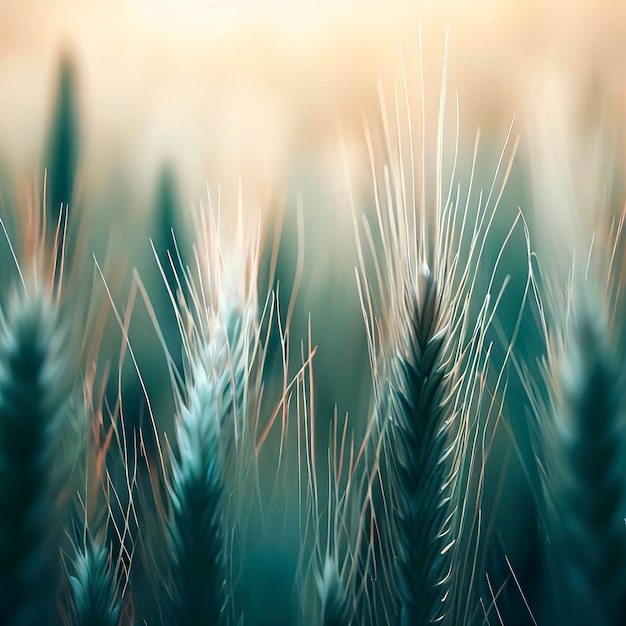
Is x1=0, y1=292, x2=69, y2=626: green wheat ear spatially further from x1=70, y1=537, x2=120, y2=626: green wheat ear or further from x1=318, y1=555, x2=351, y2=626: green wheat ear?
x1=318, y1=555, x2=351, y2=626: green wheat ear

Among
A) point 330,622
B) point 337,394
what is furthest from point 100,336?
point 330,622

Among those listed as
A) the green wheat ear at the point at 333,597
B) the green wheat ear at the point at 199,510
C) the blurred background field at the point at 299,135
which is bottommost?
the green wheat ear at the point at 333,597

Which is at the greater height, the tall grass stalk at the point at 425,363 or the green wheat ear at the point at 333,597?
the tall grass stalk at the point at 425,363

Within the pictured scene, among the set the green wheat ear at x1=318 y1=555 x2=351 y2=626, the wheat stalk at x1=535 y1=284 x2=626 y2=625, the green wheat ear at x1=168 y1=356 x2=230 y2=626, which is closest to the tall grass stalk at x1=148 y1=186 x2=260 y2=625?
the green wheat ear at x1=168 y1=356 x2=230 y2=626

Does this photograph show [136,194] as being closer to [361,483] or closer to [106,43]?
[106,43]

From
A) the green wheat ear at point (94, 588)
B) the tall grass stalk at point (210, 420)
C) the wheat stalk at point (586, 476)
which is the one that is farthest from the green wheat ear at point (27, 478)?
the wheat stalk at point (586, 476)

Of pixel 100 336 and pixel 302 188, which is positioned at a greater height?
pixel 302 188

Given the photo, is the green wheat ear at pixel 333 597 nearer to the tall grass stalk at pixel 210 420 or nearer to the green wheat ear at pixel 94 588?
the tall grass stalk at pixel 210 420
